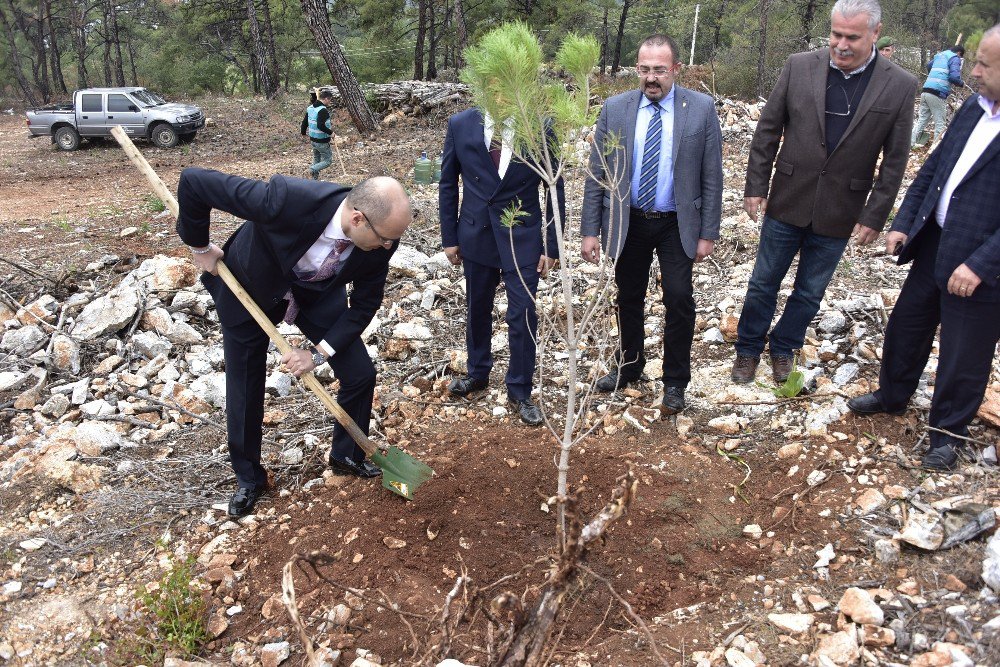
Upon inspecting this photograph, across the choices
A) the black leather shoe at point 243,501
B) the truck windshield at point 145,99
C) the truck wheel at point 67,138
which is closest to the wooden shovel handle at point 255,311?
the black leather shoe at point 243,501

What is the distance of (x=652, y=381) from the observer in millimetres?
3963

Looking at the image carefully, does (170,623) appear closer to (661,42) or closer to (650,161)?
(650,161)

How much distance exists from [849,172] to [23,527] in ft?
13.8

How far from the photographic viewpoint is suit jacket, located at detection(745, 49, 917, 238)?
3127 mm

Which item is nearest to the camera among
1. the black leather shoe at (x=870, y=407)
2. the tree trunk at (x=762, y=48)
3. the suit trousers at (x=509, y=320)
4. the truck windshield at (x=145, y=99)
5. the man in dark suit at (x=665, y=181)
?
the man in dark suit at (x=665, y=181)

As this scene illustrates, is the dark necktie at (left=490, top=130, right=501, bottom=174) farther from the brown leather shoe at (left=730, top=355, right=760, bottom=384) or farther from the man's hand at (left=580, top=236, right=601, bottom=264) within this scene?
the brown leather shoe at (left=730, top=355, right=760, bottom=384)

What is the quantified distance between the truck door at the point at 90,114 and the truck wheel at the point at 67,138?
0.63 feet

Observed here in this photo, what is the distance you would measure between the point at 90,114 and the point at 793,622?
49.5 ft

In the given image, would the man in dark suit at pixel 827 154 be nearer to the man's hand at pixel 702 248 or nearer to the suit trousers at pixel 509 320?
the man's hand at pixel 702 248

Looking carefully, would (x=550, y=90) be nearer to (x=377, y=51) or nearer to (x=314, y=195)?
(x=314, y=195)

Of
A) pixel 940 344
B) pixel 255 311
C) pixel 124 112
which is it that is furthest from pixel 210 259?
pixel 124 112

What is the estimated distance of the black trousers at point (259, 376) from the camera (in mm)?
2959

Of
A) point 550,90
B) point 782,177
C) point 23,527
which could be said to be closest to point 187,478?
point 23,527

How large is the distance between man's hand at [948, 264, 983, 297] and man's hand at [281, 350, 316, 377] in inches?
104
